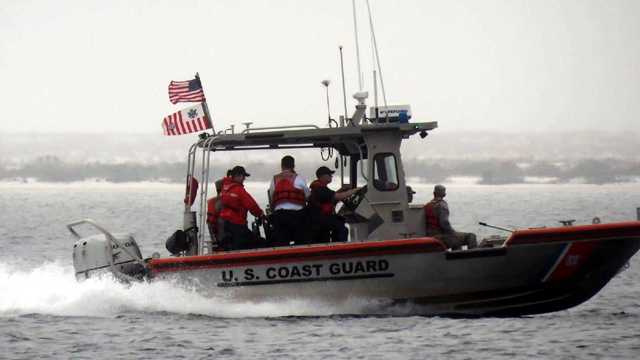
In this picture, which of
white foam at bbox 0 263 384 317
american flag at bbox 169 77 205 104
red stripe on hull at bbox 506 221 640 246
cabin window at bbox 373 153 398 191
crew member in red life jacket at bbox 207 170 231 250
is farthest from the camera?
american flag at bbox 169 77 205 104

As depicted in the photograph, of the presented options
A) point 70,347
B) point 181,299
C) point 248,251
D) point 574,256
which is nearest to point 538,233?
point 574,256

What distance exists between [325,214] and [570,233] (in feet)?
9.87

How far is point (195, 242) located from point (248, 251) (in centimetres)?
129

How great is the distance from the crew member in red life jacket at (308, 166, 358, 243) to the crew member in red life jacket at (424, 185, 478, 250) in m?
1.00

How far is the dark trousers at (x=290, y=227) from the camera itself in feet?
52.1

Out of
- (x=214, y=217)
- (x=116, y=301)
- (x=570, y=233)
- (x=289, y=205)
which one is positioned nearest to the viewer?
(x=570, y=233)

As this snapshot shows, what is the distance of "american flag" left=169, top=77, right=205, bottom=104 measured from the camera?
654 inches

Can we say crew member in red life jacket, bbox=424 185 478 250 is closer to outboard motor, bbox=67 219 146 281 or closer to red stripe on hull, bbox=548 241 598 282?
red stripe on hull, bbox=548 241 598 282

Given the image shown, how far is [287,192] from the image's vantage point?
1587cm

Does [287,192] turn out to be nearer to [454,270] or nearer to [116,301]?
[454,270]

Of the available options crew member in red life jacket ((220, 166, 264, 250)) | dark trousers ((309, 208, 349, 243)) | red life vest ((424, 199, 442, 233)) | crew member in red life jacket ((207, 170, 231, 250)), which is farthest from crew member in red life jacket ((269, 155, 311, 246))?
red life vest ((424, 199, 442, 233))

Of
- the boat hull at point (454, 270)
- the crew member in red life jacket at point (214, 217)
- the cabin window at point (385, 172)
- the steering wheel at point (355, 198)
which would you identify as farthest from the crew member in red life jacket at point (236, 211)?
the cabin window at point (385, 172)

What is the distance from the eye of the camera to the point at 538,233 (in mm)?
15297

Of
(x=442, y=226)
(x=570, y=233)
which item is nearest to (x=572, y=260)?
(x=570, y=233)
